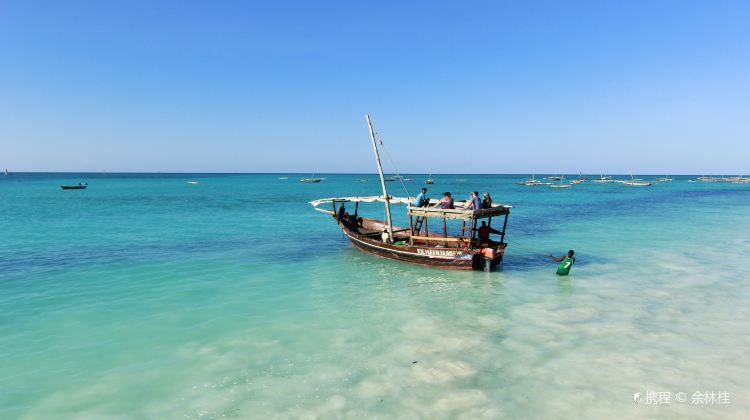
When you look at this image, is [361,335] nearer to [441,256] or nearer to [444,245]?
[441,256]

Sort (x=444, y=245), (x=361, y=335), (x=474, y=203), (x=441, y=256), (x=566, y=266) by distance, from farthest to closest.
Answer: (x=444, y=245)
(x=441, y=256)
(x=474, y=203)
(x=566, y=266)
(x=361, y=335)

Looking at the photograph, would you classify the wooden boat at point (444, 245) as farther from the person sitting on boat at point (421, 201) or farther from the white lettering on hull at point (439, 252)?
the person sitting on boat at point (421, 201)

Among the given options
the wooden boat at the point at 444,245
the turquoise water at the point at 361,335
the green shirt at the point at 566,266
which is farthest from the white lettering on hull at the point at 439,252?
the green shirt at the point at 566,266

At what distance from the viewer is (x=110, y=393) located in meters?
8.48

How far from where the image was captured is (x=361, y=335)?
36.9ft

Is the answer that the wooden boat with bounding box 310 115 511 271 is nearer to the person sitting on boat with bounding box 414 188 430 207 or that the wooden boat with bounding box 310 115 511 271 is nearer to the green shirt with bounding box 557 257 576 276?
the person sitting on boat with bounding box 414 188 430 207

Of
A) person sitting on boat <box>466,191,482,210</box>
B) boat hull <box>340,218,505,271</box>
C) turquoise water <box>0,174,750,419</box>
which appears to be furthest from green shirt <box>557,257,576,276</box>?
person sitting on boat <box>466,191,482,210</box>

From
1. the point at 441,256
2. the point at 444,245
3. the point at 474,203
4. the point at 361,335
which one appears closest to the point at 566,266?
the point at 474,203

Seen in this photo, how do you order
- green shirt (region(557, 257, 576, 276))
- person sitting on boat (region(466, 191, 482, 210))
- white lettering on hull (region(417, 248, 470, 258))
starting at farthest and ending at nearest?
1. white lettering on hull (region(417, 248, 470, 258))
2. person sitting on boat (region(466, 191, 482, 210))
3. green shirt (region(557, 257, 576, 276))

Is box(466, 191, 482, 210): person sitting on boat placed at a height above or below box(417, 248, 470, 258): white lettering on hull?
above

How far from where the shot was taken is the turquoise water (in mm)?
8102

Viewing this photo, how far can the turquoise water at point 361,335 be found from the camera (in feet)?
26.6

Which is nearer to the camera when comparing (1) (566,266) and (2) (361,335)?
(2) (361,335)

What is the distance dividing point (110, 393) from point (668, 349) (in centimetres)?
1225
